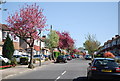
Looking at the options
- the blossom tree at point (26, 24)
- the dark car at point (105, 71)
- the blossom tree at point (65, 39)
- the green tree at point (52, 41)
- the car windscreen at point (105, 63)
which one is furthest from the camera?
the blossom tree at point (65, 39)

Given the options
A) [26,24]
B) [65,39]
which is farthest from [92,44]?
[26,24]

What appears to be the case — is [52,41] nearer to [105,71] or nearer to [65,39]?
[65,39]

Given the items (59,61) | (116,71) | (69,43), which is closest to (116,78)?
(116,71)

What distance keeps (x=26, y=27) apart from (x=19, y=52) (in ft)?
92.3

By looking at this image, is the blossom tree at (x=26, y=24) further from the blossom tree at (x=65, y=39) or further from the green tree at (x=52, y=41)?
the blossom tree at (x=65, y=39)

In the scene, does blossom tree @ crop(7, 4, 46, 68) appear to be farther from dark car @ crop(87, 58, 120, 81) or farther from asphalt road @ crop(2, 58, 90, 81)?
dark car @ crop(87, 58, 120, 81)

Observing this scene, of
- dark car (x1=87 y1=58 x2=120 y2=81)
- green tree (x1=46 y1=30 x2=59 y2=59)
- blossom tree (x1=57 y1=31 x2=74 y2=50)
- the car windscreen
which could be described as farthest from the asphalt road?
blossom tree (x1=57 y1=31 x2=74 y2=50)

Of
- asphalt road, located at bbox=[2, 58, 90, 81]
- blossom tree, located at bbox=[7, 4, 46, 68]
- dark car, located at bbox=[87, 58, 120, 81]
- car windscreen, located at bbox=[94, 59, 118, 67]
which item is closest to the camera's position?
dark car, located at bbox=[87, 58, 120, 81]

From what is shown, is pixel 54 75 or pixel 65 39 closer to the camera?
pixel 54 75

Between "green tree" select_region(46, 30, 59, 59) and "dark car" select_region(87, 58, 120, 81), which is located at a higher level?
"green tree" select_region(46, 30, 59, 59)

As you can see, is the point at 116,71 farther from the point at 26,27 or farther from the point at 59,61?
the point at 59,61

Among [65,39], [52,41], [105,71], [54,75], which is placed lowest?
[54,75]

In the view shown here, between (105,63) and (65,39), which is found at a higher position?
(65,39)

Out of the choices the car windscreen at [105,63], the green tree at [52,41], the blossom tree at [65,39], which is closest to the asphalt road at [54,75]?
the car windscreen at [105,63]
